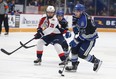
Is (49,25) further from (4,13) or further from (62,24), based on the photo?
(4,13)

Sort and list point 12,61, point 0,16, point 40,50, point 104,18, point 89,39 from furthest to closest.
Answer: point 104,18 → point 0,16 → point 12,61 → point 40,50 → point 89,39

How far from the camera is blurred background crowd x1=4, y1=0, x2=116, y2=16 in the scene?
17.4 metres

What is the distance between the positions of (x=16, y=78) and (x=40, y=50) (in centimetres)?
156

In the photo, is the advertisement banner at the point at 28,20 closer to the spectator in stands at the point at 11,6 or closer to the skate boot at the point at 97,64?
the spectator in stands at the point at 11,6

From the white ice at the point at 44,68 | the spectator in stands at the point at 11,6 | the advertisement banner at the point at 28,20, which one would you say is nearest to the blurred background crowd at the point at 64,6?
the spectator in stands at the point at 11,6

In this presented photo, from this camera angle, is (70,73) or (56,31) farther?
A: (56,31)

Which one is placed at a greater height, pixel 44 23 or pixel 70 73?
pixel 44 23

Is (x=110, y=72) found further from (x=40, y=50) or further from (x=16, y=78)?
(x=16, y=78)

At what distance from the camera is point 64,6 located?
18.8 metres

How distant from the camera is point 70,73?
6887mm

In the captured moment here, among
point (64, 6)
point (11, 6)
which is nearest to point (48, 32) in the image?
point (11, 6)

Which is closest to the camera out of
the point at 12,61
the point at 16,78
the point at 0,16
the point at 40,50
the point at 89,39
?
the point at 16,78

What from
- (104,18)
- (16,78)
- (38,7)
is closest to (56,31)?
(16,78)

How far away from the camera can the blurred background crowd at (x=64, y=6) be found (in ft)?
57.0
